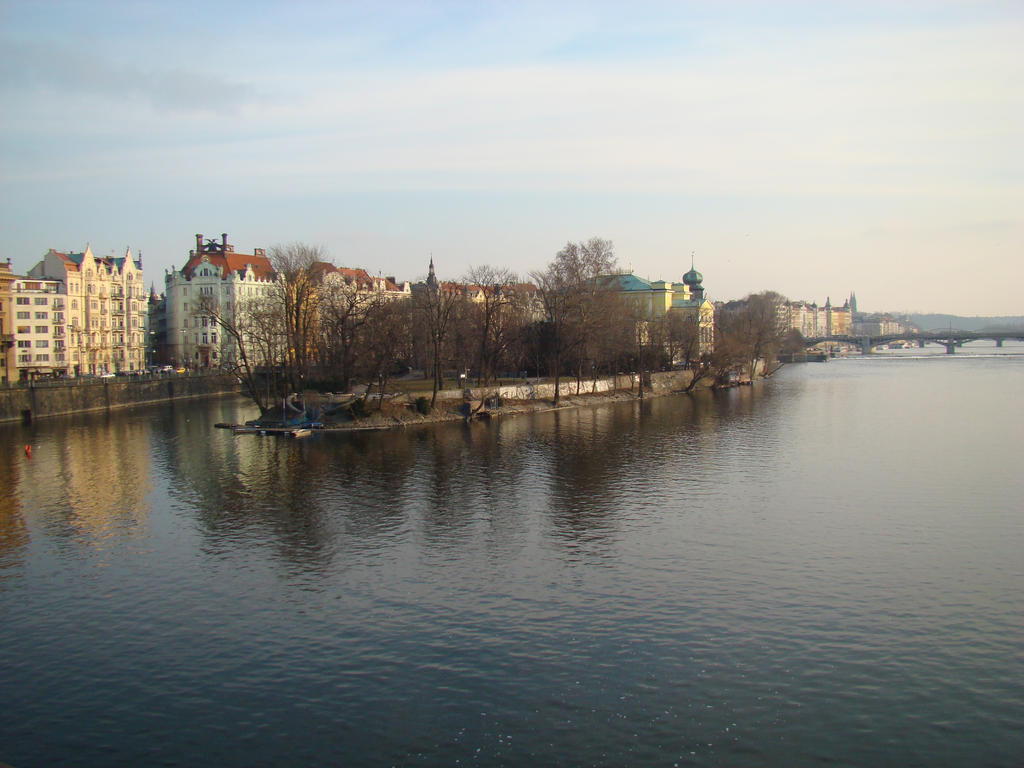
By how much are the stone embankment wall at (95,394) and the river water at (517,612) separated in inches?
947

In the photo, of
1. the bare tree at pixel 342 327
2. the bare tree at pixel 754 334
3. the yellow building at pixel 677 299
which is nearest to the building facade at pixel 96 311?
the bare tree at pixel 342 327

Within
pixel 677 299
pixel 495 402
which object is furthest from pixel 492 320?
pixel 677 299

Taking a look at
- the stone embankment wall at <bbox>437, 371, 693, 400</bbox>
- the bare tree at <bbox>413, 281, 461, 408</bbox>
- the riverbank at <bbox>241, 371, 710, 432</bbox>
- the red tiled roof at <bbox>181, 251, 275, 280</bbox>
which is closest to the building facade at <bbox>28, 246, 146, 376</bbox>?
the red tiled roof at <bbox>181, 251, 275, 280</bbox>

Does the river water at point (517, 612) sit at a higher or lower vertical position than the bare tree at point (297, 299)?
lower

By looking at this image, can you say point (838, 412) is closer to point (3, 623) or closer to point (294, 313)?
point (294, 313)

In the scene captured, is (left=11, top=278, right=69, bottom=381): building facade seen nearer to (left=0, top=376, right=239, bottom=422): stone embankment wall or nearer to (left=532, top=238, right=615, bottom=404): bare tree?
Answer: (left=0, top=376, right=239, bottom=422): stone embankment wall

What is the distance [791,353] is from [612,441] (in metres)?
114

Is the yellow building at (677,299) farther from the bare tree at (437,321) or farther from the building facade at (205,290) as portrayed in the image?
the building facade at (205,290)

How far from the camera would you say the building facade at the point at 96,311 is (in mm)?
81250

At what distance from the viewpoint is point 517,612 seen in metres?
20.1

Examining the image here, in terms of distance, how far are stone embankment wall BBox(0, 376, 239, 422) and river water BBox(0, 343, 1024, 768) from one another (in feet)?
78.9

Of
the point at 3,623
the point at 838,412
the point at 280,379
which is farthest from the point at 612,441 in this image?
the point at 3,623

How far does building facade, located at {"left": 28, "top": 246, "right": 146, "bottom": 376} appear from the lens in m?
81.2

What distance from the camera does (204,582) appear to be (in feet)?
74.7
